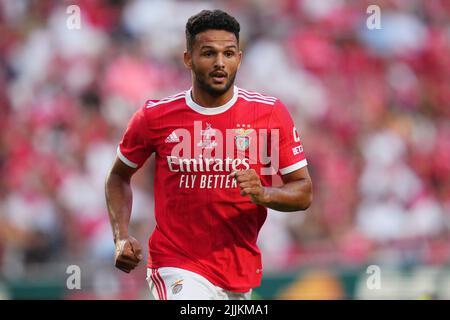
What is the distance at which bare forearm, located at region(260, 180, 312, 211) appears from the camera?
5957 mm

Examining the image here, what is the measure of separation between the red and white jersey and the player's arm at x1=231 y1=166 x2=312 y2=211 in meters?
0.08

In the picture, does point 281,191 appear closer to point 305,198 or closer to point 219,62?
point 305,198

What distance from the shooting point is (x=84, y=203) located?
39.4ft

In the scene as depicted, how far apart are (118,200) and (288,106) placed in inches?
263

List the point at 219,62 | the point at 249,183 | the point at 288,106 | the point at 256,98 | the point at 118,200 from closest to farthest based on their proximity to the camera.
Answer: the point at 249,183
the point at 219,62
the point at 256,98
the point at 118,200
the point at 288,106

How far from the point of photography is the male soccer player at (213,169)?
6.31m

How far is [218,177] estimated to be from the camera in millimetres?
6375

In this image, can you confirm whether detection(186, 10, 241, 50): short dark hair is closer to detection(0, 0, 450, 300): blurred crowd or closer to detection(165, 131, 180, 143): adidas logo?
detection(165, 131, 180, 143): adidas logo

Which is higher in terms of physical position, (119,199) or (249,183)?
(249,183)

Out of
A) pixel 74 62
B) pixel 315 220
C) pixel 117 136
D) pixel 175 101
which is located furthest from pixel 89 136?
pixel 175 101

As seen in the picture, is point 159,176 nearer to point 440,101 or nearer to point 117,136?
point 117,136

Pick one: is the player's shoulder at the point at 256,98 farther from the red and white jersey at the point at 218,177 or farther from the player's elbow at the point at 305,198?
the player's elbow at the point at 305,198

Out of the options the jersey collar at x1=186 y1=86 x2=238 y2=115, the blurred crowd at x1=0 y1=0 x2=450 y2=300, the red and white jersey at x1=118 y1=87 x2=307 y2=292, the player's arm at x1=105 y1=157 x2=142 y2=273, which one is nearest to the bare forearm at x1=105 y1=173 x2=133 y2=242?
the player's arm at x1=105 y1=157 x2=142 y2=273

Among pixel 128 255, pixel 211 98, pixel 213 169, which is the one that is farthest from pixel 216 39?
pixel 128 255
